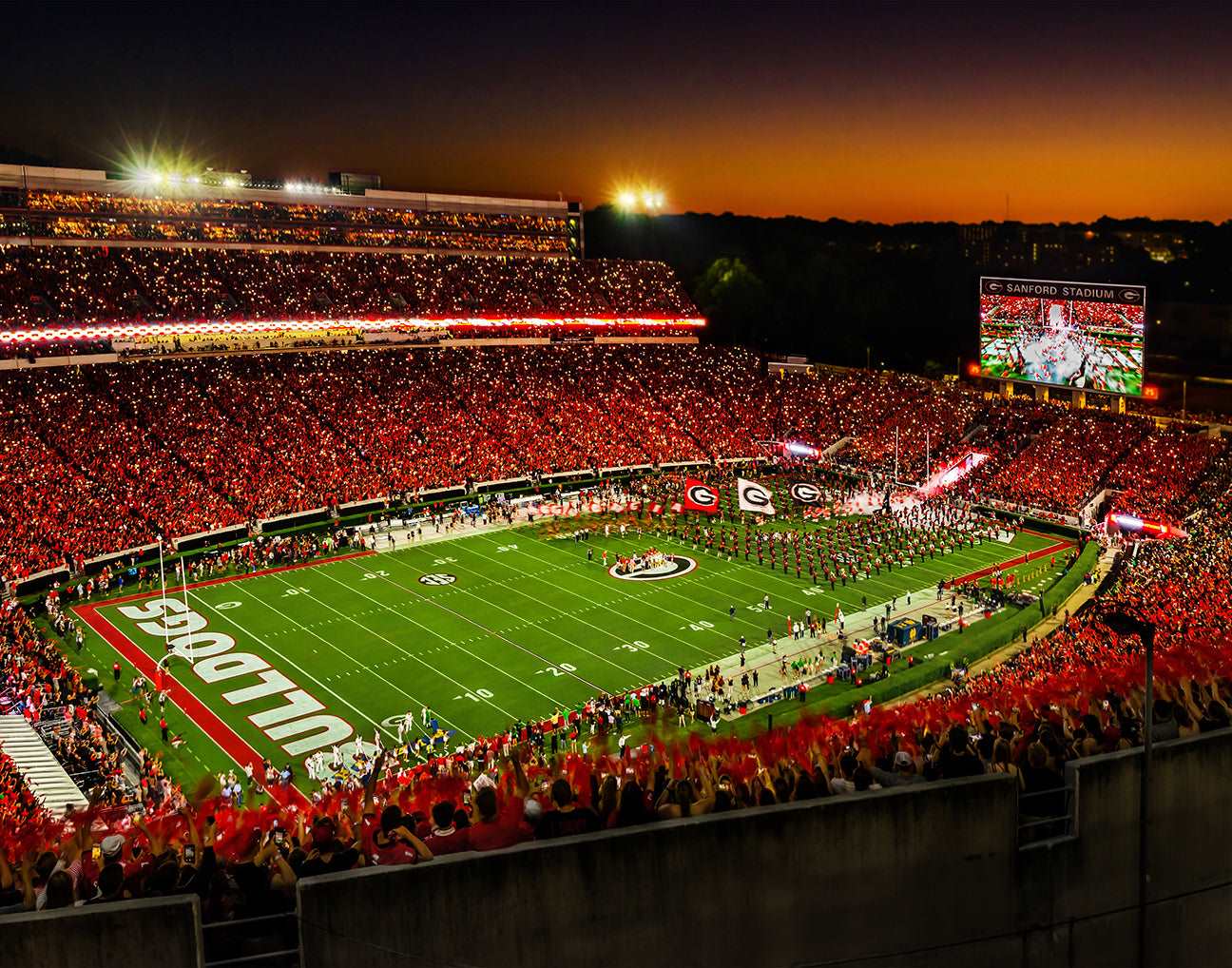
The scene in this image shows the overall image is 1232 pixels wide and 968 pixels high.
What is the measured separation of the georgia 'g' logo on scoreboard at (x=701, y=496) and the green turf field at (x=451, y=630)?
5.29 ft

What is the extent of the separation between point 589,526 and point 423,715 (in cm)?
1613

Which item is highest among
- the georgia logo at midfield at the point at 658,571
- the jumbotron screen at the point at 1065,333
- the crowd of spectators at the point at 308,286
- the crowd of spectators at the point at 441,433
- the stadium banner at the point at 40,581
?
the crowd of spectators at the point at 308,286

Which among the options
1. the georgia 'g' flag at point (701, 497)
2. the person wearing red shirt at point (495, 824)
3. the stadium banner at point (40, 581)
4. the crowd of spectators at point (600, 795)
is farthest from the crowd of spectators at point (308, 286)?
the person wearing red shirt at point (495, 824)

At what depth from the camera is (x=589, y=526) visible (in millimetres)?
38406

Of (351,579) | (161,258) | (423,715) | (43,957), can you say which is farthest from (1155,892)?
(161,258)

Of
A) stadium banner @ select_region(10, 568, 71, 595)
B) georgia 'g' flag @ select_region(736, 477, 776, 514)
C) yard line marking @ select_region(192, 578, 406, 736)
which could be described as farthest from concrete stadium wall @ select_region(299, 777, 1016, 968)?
georgia 'g' flag @ select_region(736, 477, 776, 514)

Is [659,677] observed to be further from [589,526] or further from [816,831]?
[816,831]

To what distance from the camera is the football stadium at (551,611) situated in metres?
7.68

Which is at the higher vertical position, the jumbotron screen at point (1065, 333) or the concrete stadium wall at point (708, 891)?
the jumbotron screen at point (1065, 333)

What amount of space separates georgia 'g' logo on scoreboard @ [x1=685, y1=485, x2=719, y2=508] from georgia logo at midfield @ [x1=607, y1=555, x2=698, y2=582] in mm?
2739

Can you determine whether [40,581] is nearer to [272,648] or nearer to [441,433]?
[272,648]

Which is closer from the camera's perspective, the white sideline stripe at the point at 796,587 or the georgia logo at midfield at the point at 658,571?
the white sideline stripe at the point at 796,587

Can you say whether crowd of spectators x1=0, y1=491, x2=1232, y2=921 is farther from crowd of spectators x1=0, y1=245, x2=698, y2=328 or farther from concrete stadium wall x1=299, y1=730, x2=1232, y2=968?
crowd of spectators x1=0, y1=245, x2=698, y2=328

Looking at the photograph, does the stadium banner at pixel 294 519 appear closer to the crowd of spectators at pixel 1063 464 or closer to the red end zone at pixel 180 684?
the red end zone at pixel 180 684
